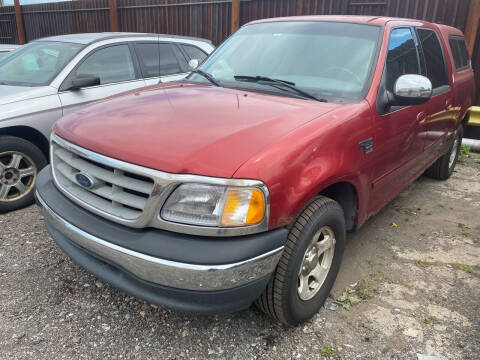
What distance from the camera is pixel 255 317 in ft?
8.55

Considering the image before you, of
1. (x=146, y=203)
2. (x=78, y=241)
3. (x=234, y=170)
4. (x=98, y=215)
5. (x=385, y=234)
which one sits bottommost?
(x=385, y=234)

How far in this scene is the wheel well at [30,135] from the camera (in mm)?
3867

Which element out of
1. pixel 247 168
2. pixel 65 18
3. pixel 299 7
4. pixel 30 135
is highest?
pixel 299 7

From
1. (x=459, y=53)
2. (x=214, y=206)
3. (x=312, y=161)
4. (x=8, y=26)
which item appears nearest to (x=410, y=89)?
(x=312, y=161)

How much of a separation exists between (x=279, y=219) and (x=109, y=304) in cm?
143

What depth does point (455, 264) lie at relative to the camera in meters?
3.34

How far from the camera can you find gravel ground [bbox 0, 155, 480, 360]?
91.8 inches

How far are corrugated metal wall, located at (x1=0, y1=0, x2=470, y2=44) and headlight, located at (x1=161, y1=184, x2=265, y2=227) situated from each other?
20.8 ft

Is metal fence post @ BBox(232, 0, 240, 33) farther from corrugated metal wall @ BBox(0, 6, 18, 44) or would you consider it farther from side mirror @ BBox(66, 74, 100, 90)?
corrugated metal wall @ BBox(0, 6, 18, 44)

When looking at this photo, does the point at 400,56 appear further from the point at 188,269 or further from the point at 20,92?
the point at 20,92

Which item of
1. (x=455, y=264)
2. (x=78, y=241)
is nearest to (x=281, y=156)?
(x=78, y=241)

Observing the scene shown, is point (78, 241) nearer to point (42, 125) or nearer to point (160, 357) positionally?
point (160, 357)

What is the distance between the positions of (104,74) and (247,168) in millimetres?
3466

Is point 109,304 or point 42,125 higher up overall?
point 42,125
